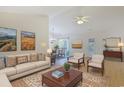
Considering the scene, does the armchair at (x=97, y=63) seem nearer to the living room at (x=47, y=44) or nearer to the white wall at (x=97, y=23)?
the living room at (x=47, y=44)

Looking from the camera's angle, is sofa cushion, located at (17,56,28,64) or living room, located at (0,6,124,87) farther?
sofa cushion, located at (17,56,28,64)

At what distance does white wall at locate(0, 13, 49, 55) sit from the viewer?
3.93 metres

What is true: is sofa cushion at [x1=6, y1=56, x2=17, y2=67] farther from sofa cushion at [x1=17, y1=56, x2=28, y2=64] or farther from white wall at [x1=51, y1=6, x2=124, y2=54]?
white wall at [x1=51, y1=6, x2=124, y2=54]

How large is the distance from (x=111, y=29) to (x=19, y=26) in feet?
20.0

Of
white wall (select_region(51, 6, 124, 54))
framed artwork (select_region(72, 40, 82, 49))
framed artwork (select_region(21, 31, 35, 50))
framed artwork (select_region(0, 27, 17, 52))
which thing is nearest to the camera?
framed artwork (select_region(0, 27, 17, 52))

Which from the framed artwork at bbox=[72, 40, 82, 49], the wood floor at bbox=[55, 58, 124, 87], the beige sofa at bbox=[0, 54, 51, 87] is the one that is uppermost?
the framed artwork at bbox=[72, 40, 82, 49]

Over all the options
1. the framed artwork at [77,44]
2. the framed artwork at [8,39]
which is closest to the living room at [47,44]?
the framed artwork at [8,39]

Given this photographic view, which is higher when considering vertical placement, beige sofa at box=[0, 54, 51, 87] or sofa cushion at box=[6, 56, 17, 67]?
sofa cushion at box=[6, 56, 17, 67]

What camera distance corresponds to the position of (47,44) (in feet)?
18.7

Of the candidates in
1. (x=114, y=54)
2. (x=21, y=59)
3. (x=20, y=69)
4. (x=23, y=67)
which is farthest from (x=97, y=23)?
(x=20, y=69)

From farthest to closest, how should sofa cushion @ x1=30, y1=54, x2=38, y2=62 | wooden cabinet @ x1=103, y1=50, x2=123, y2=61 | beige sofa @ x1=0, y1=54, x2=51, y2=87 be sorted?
wooden cabinet @ x1=103, y1=50, x2=123, y2=61 < sofa cushion @ x1=30, y1=54, x2=38, y2=62 < beige sofa @ x1=0, y1=54, x2=51, y2=87

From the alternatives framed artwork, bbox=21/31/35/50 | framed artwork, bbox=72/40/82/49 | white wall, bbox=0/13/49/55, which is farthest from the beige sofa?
framed artwork, bbox=72/40/82/49

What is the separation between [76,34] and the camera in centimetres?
873
